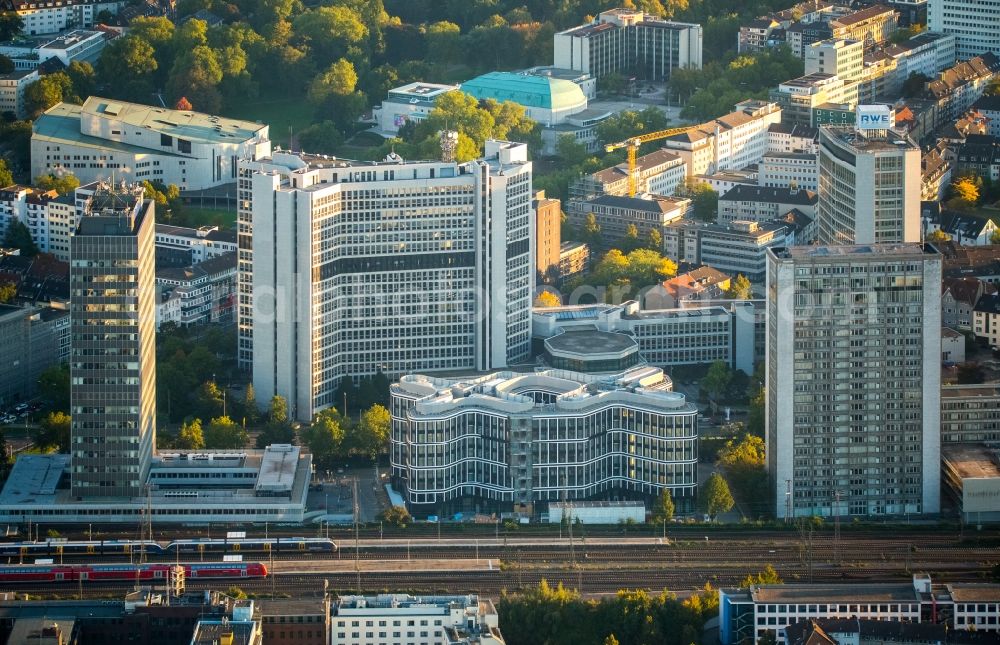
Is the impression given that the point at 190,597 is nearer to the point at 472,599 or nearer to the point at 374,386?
the point at 472,599

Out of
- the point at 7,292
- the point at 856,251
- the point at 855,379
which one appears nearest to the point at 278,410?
the point at 7,292

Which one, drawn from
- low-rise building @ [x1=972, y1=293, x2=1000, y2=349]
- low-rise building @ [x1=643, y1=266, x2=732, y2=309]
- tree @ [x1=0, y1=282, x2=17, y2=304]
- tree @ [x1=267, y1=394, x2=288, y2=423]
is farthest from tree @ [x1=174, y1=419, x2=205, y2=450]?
low-rise building @ [x1=972, y1=293, x2=1000, y2=349]

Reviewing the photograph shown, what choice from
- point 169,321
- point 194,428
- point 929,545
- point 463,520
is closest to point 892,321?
point 929,545

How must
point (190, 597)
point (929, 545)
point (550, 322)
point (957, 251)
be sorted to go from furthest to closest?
point (957, 251) < point (550, 322) < point (929, 545) < point (190, 597)

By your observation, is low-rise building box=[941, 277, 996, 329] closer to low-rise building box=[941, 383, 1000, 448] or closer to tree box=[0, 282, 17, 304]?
low-rise building box=[941, 383, 1000, 448]

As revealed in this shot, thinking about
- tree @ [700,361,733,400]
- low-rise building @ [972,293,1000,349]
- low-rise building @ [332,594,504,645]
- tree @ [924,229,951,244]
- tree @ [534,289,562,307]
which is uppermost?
tree @ [924,229,951,244]

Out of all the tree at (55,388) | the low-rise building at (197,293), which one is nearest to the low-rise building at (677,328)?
the low-rise building at (197,293)
